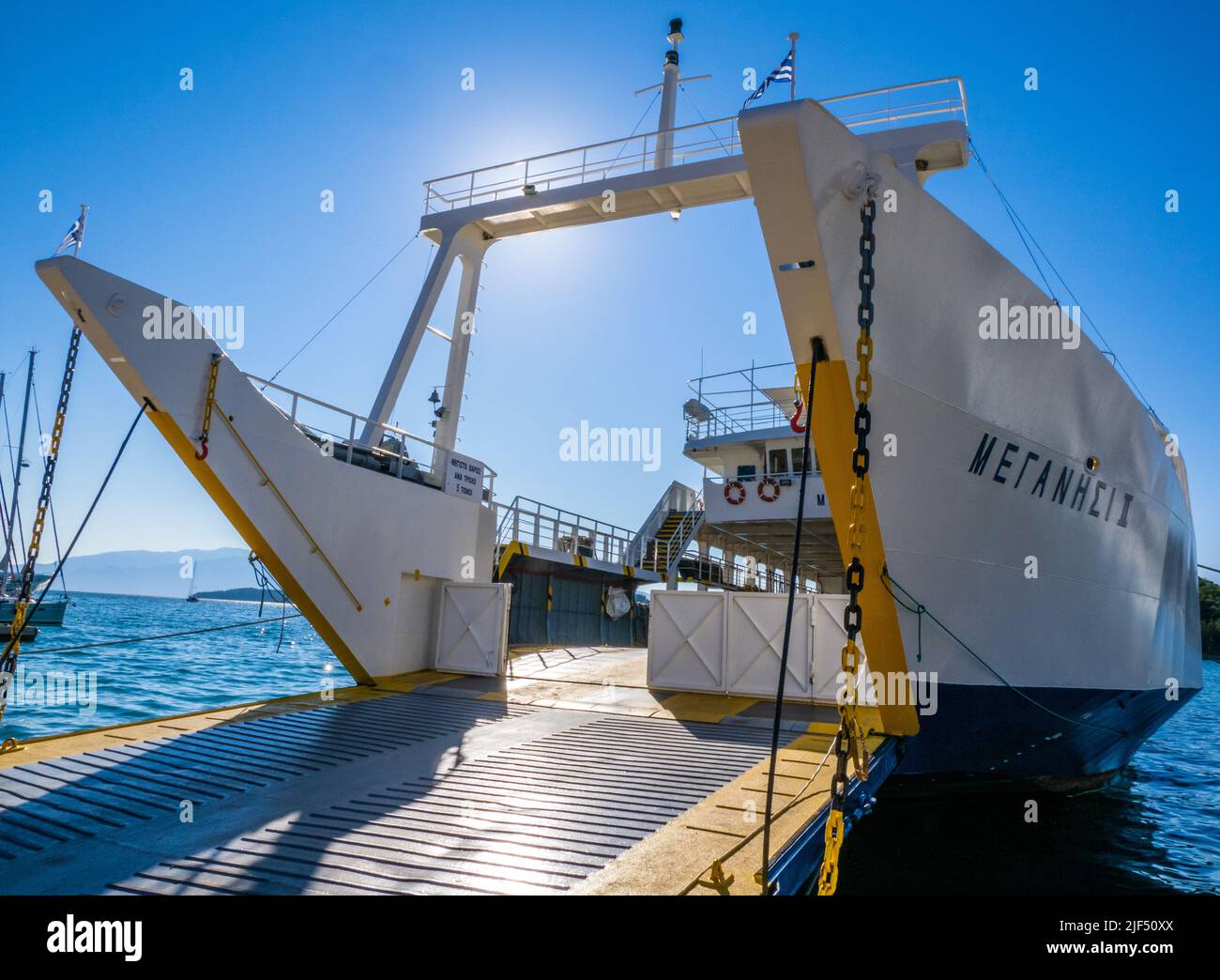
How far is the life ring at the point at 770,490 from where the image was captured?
17.7 metres

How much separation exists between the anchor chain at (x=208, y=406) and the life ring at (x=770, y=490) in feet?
41.5

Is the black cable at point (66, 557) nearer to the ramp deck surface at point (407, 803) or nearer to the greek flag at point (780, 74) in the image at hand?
the ramp deck surface at point (407, 803)

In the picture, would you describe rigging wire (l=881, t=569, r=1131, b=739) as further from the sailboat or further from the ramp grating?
the sailboat

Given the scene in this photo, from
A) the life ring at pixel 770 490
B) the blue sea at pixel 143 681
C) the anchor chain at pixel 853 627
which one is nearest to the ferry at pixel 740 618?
the anchor chain at pixel 853 627

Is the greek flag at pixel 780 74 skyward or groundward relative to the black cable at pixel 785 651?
skyward

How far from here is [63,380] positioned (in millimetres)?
6312

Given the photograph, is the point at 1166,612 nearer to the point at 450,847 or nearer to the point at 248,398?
the point at 450,847

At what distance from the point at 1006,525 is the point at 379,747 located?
6127 mm

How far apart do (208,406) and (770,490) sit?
505 inches

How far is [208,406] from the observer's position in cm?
809

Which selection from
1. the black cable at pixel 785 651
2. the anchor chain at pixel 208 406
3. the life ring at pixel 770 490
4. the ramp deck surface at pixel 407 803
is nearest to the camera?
the black cable at pixel 785 651

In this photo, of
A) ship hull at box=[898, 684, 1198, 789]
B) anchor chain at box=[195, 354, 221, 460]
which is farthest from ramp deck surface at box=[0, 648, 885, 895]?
anchor chain at box=[195, 354, 221, 460]

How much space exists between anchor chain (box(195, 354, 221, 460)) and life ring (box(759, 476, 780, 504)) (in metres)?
12.6

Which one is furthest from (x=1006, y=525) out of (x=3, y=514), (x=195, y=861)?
(x=3, y=514)
